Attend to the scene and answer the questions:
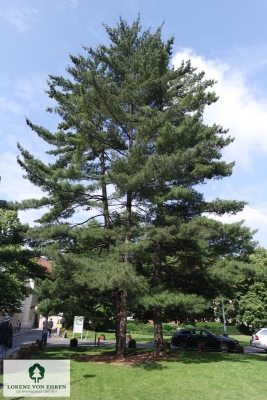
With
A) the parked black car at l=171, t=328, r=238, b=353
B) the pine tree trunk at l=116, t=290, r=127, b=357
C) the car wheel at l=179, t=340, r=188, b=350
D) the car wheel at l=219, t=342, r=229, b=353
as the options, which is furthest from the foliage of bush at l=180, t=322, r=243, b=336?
the pine tree trunk at l=116, t=290, r=127, b=357

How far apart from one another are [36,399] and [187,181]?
10717mm

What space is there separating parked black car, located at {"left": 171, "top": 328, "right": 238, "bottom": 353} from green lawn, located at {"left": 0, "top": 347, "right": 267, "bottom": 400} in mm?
5881

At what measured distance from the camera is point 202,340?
62.3ft

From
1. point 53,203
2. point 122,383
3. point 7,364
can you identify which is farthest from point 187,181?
point 7,364

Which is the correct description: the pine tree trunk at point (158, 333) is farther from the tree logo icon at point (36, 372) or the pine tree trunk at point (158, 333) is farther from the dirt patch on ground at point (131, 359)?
the tree logo icon at point (36, 372)

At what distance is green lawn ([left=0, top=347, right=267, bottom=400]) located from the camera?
797 centimetres

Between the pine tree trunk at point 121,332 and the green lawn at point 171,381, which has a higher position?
the pine tree trunk at point 121,332

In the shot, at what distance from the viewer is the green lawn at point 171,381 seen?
7973 mm

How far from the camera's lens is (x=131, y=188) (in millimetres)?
12727

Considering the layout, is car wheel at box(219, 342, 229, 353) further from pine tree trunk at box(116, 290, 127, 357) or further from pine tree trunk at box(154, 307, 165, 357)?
pine tree trunk at box(116, 290, 127, 357)

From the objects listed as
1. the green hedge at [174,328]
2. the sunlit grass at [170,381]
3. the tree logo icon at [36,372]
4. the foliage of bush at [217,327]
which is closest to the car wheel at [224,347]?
the sunlit grass at [170,381]

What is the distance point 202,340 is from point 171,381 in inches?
412

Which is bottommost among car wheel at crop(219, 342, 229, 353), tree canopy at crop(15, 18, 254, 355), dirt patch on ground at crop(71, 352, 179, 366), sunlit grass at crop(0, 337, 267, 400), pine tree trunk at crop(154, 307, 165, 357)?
sunlit grass at crop(0, 337, 267, 400)

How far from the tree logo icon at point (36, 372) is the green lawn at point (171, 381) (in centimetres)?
95
